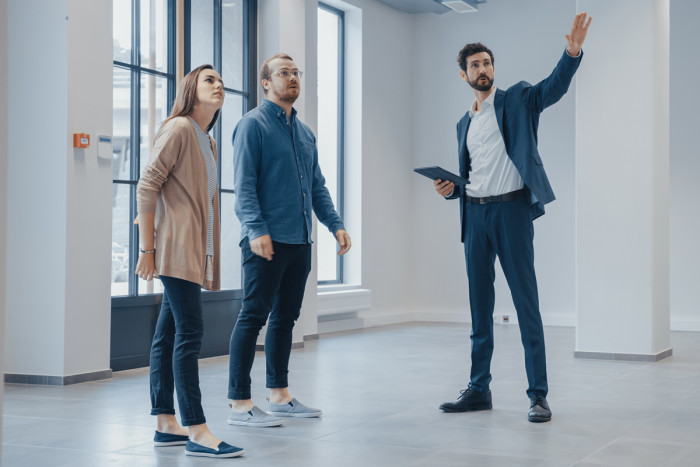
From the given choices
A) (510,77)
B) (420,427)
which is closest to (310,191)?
(420,427)

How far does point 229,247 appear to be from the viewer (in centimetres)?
673

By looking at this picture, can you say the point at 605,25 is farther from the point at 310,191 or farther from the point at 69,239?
the point at 69,239

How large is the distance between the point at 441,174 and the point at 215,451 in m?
1.47

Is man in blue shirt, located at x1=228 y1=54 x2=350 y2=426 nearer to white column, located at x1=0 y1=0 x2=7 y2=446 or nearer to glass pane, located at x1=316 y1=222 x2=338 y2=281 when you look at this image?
white column, located at x1=0 y1=0 x2=7 y2=446

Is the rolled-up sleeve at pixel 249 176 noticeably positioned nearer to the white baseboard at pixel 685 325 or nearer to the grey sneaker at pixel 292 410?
the grey sneaker at pixel 292 410

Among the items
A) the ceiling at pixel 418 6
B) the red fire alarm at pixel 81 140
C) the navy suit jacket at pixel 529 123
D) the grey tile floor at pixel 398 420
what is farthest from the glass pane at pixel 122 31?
the ceiling at pixel 418 6

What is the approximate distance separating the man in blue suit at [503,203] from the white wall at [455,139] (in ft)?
17.3

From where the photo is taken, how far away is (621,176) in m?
6.06

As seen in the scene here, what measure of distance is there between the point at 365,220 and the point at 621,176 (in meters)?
3.47

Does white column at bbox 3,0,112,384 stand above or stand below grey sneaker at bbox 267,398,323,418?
above

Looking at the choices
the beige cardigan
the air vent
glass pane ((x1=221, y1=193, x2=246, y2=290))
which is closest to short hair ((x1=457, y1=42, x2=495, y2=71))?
the beige cardigan

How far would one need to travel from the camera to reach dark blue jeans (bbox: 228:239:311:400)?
3.56 metres

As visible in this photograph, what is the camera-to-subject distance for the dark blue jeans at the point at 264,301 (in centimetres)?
356

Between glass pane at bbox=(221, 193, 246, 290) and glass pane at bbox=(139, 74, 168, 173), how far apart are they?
935mm
